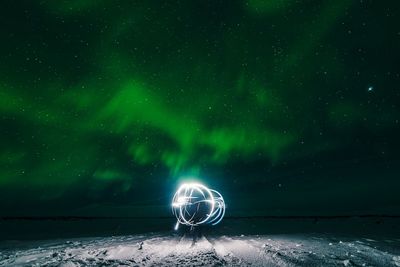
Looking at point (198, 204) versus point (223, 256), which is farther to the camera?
point (198, 204)

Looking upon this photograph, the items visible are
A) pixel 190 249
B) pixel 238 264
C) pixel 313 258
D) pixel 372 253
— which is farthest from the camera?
pixel 190 249

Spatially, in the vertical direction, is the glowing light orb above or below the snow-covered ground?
above

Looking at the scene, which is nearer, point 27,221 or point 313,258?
point 313,258

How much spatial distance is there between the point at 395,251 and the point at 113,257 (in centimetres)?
1530

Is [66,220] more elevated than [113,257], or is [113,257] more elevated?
[66,220]

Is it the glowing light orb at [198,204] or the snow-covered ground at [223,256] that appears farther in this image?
the glowing light orb at [198,204]

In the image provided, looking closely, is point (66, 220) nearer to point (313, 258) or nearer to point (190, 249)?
point (190, 249)

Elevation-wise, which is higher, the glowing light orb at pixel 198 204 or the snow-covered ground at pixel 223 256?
the glowing light orb at pixel 198 204

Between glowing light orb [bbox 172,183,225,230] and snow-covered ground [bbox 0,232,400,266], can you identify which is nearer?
snow-covered ground [bbox 0,232,400,266]

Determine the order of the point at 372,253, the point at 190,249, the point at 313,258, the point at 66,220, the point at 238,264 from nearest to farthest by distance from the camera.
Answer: the point at 238,264, the point at 313,258, the point at 372,253, the point at 190,249, the point at 66,220

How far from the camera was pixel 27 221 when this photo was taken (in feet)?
153

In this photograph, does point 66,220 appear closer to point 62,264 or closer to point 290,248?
point 62,264

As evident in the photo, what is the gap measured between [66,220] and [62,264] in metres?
37.9

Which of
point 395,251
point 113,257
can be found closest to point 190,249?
point 113,257
